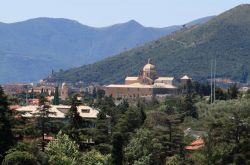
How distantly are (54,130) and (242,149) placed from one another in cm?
1200

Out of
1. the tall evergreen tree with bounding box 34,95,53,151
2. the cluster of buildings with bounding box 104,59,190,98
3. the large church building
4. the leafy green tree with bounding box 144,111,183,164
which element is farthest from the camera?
the large church building

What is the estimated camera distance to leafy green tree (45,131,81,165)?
3706 cm

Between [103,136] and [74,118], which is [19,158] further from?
[103,136]

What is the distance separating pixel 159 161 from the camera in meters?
45.5

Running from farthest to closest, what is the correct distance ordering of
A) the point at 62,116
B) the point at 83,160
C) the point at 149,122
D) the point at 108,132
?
the point at 62,116 < the point at 149,122 < the point at 108,132 < the point at 83,160

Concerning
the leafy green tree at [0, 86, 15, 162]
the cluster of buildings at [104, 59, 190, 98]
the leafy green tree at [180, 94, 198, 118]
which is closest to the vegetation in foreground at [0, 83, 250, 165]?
the leafy green tree at [0, 86, 15, 162]

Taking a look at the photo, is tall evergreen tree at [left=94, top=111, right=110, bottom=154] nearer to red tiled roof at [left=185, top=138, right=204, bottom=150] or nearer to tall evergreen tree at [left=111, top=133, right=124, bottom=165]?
tall evergreen tree at [left=111, top=133, right=124, bottom=165]

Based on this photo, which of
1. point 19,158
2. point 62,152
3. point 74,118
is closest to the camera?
point 19,158

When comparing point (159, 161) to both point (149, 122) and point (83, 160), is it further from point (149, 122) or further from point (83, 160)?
point (149, 122)

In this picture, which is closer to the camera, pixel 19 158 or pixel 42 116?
pixel 19 158

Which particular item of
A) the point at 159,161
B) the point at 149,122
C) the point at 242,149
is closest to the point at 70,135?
the point at 159,161

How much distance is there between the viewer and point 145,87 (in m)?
166

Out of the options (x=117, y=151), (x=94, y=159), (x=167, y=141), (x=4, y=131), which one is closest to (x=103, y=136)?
(x=167, y=141)

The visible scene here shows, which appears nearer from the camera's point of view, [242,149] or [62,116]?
[242,149]
